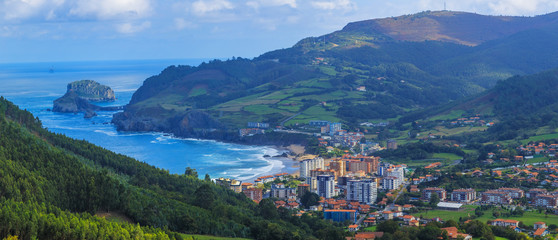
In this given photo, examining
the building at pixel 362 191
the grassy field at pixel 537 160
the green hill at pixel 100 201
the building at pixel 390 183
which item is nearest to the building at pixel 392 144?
the grassy field at pixel 537 160

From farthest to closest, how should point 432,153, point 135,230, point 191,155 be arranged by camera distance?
1. point 191,155
2. point 432,153
3. point 135,230

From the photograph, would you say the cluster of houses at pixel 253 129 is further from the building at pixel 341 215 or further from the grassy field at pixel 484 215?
the grassy field at pixel 484 215

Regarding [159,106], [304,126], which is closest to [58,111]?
[159,106]

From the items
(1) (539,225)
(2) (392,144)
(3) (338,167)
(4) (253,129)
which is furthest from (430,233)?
(4) (253,129)

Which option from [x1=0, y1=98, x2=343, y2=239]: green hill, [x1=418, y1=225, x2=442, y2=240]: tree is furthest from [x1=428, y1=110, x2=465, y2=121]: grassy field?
[x1=418, y1=225, x2=442, y2=240]: tree

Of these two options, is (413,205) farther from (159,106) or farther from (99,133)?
(159,106)
